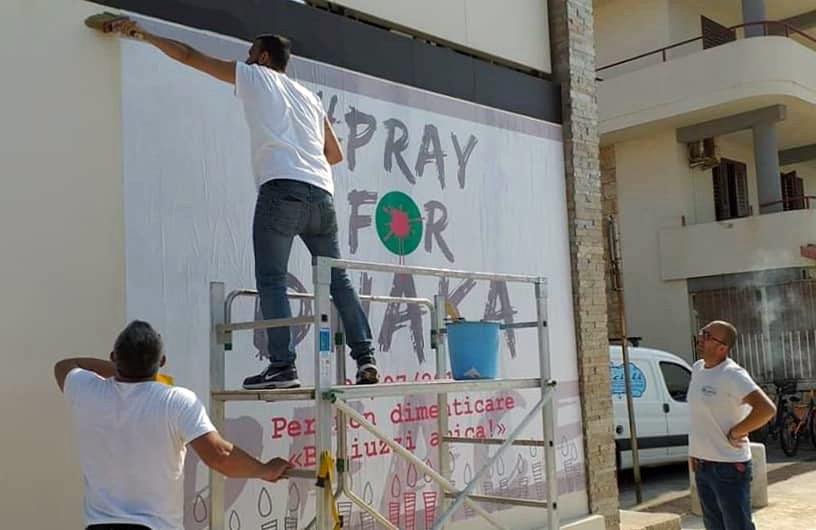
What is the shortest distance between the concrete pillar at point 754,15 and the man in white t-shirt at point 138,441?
16174 millimetres

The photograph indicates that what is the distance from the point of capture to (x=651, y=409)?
11.8 metres

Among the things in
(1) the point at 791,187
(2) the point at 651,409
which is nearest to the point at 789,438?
(2) the point at 651,409

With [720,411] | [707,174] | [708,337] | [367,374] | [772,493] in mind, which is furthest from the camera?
[707,174]

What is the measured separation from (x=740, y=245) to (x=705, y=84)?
3.03m

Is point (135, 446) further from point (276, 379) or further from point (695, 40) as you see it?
point (695, 40)

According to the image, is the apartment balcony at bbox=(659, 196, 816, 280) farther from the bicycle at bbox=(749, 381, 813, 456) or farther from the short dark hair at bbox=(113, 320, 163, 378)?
the short dark hair at bbox=(113, 320, 163, 378)

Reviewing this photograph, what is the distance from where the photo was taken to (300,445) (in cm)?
581

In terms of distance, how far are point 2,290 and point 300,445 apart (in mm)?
2164

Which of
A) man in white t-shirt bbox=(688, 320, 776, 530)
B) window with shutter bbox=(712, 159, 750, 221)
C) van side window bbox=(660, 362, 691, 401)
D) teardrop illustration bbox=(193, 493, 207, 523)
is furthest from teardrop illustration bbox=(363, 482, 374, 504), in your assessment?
window with shutter bbox=(712, 159, 750, 221)

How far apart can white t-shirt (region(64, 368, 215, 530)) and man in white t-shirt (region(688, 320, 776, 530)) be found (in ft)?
12.1

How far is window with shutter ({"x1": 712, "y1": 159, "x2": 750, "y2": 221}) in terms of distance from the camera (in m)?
18.1

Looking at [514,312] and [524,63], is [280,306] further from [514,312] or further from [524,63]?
[524,63]

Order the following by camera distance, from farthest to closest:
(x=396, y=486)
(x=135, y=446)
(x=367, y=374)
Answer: (x=396, y=486), (x=367, y=374), (x=135, y=446)

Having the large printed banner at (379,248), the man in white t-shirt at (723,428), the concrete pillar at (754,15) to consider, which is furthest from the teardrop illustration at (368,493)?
the concrete pillar at (754,15)
